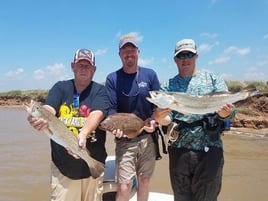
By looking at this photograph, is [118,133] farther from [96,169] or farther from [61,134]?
[61,134]

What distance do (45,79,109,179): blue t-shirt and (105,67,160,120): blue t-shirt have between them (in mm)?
525

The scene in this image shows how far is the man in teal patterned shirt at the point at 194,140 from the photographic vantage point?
161 inches

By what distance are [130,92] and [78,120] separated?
3.47 feet

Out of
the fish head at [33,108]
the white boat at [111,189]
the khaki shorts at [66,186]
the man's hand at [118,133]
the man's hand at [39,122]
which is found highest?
the fish head at [33,108]

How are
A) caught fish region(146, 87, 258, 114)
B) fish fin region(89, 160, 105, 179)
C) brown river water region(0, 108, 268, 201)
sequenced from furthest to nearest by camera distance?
brown river water region(0, 108, 268, 201) → fish fin region(89, 160, 105, 179) → caught fish region(146, 87, 258, 114)

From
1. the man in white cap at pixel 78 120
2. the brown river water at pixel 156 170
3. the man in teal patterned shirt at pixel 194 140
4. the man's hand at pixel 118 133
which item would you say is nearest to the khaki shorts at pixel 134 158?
the man's hand at pixel 118 133

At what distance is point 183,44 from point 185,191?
6.30ft

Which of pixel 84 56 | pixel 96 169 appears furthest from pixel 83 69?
pixel 96 169

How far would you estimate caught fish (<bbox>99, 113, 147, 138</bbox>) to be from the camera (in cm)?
448

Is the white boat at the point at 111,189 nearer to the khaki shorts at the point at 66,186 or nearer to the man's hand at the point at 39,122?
the khaki shorts at the point at 66,186

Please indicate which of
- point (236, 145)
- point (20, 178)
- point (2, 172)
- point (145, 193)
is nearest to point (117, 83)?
point (145, 193)

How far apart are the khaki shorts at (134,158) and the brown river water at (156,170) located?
335 centimetres

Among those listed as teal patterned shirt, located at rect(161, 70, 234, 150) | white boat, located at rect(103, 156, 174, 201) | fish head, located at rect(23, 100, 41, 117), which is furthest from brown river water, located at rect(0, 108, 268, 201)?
fish head, located at rect(23, 100, 41, 117)

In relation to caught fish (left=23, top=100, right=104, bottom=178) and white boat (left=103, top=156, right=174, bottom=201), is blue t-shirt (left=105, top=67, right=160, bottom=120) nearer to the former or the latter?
caught fish (left=23, top=100, right=104, bottom=178)
